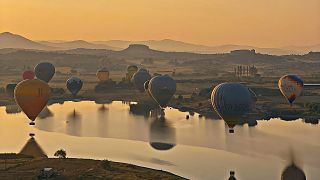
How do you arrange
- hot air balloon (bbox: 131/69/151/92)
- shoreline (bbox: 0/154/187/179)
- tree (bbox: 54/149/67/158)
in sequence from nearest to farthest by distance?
1. shoreline (bbox: 0/154/187/179)
2. tree (bbox: 54/149/67/158)
3. hot air balloon (bbox: 131/69/151/92)

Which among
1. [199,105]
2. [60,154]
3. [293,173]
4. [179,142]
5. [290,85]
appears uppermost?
[290,85]

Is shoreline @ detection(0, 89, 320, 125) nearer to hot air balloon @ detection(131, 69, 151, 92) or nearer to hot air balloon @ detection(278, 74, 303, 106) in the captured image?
hot air balloon @ detection(131, 69, 151, 92)

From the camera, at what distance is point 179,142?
4475cm

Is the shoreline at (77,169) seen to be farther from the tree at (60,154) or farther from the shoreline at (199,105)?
the shoreline at (199,105)

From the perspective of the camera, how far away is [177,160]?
126ft

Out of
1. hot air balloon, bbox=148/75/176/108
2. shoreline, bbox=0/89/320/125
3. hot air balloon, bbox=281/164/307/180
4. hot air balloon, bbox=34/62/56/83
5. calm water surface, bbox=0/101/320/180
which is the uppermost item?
hot air balloon, bbox=34/62/56/83

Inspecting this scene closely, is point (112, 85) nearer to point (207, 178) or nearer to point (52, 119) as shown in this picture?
point (52, 119)

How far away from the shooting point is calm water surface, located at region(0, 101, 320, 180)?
1439 inches

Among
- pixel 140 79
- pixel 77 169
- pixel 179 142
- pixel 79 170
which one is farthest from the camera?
pixel 140 79

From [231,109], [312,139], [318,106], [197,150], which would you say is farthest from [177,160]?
[318,106]

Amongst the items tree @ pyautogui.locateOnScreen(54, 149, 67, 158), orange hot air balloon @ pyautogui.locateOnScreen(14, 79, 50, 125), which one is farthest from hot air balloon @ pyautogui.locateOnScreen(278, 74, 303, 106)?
tree @ pyautogui.locateOnScreen(54, 149, 67, 158)

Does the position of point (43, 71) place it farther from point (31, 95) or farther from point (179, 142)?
point (179, 142)

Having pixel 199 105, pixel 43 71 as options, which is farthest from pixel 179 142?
pixel 43 71

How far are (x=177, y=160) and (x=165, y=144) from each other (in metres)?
5.57
